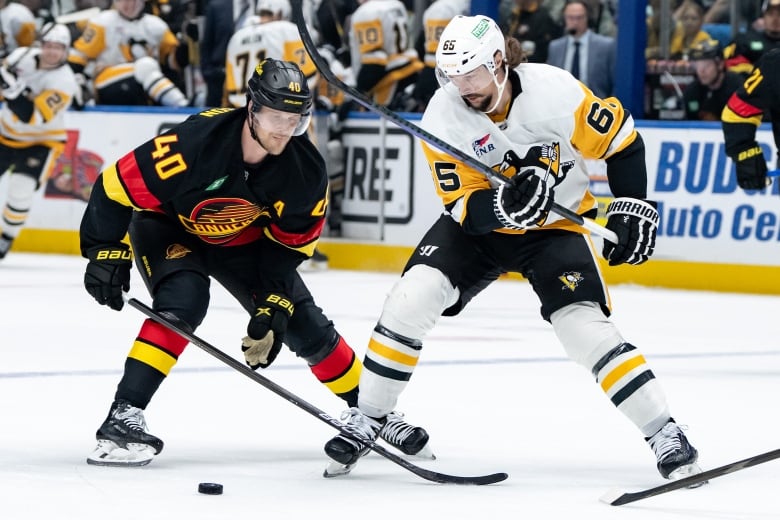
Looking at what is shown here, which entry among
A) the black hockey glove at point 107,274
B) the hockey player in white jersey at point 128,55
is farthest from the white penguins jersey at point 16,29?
the black hockey glove at point 107,274

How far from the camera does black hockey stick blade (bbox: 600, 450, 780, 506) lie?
384 cm

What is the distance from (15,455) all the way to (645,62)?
263 inches

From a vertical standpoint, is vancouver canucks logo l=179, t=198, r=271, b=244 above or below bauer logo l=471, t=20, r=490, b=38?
below

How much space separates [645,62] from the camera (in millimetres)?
10328

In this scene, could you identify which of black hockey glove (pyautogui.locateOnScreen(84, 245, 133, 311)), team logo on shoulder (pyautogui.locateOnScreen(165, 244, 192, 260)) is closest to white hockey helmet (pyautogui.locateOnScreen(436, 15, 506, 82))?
team logo on shoulder (pyautogui.locateOnScreen(165, 244, 192, 260))

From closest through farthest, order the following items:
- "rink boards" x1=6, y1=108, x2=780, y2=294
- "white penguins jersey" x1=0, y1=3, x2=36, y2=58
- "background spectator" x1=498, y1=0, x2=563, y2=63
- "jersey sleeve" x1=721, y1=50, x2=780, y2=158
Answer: "jersey sleeve" x1=721, y1=50, x2=780, y2=158, "rink boards" x1=6, y1=108, x2=780, y2=294, "background spectator" x1=498, y1=0, x2=563, y2=63, "white penguins jersey" x1=0, y1=3, x2=36, y2=58

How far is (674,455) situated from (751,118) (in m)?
3.00

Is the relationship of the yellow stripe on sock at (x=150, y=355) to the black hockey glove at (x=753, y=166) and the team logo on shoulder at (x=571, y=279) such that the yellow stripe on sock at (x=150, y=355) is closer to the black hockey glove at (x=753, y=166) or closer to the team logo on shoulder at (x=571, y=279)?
the team logo on shoulder at (x=571, y=279)

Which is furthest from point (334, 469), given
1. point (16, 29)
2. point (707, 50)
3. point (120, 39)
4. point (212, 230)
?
point (16, 29)

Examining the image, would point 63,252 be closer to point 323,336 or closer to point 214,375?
→ point 214,375

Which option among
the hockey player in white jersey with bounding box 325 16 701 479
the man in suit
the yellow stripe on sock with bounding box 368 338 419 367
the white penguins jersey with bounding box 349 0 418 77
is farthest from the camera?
the white penguins jersey with bounding box 349 0 418 77

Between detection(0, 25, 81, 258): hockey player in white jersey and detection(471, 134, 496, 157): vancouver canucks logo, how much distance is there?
22.8 feet

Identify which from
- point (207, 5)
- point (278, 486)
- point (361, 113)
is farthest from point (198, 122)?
point (207, 5)

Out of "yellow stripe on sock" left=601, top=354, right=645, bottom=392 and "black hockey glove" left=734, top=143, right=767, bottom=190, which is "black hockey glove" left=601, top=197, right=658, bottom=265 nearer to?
"yellow stripe on sock" left=601, top=354, right=645, bottom=392
